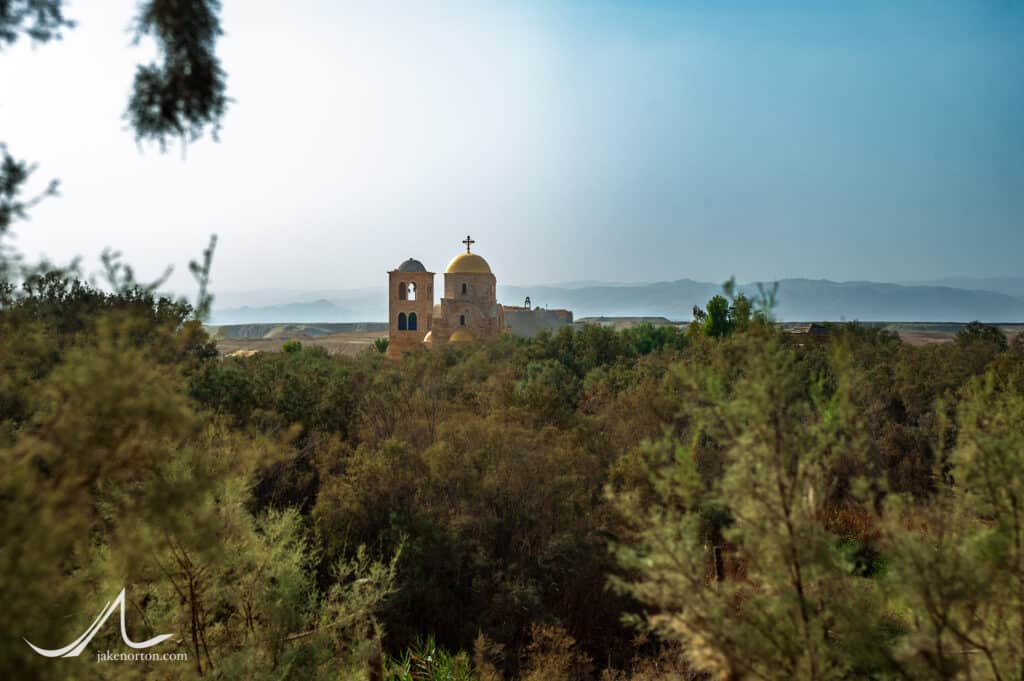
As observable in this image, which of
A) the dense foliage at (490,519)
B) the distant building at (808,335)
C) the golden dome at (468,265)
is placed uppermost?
the golden dome at (468,265)

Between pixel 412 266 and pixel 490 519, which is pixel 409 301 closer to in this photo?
pixel 412 266

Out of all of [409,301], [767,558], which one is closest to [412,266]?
[409,301]

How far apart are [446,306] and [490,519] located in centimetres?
2744

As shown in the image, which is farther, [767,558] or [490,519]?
[490,519]

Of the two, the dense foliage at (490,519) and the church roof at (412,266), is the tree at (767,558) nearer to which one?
the dense foliage at (490,519)

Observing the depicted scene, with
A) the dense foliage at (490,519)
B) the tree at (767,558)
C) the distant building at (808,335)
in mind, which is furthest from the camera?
the distant building at (808,335)

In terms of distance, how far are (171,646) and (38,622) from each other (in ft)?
12.5

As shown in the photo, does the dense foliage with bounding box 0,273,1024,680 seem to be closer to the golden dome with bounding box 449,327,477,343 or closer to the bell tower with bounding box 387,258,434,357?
the golden dome with bounding box 449,327,477,343

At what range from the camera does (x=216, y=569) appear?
20.6ft

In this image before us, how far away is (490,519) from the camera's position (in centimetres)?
1321

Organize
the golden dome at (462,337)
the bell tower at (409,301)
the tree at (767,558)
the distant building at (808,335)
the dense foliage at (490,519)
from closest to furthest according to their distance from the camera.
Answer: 1. the dense foliage at (490,519)
2. the tree at (767,558)
3. the distant building at (808,335)
4. the golden dome at (462,337)
5. the bell tower at (409,301)

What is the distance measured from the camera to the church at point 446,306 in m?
39.6

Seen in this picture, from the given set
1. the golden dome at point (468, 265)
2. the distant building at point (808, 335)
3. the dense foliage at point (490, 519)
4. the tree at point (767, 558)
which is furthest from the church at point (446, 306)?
the tree at point (767, 558)

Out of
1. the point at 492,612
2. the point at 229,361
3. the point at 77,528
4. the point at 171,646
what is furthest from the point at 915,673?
the point at 229,361
